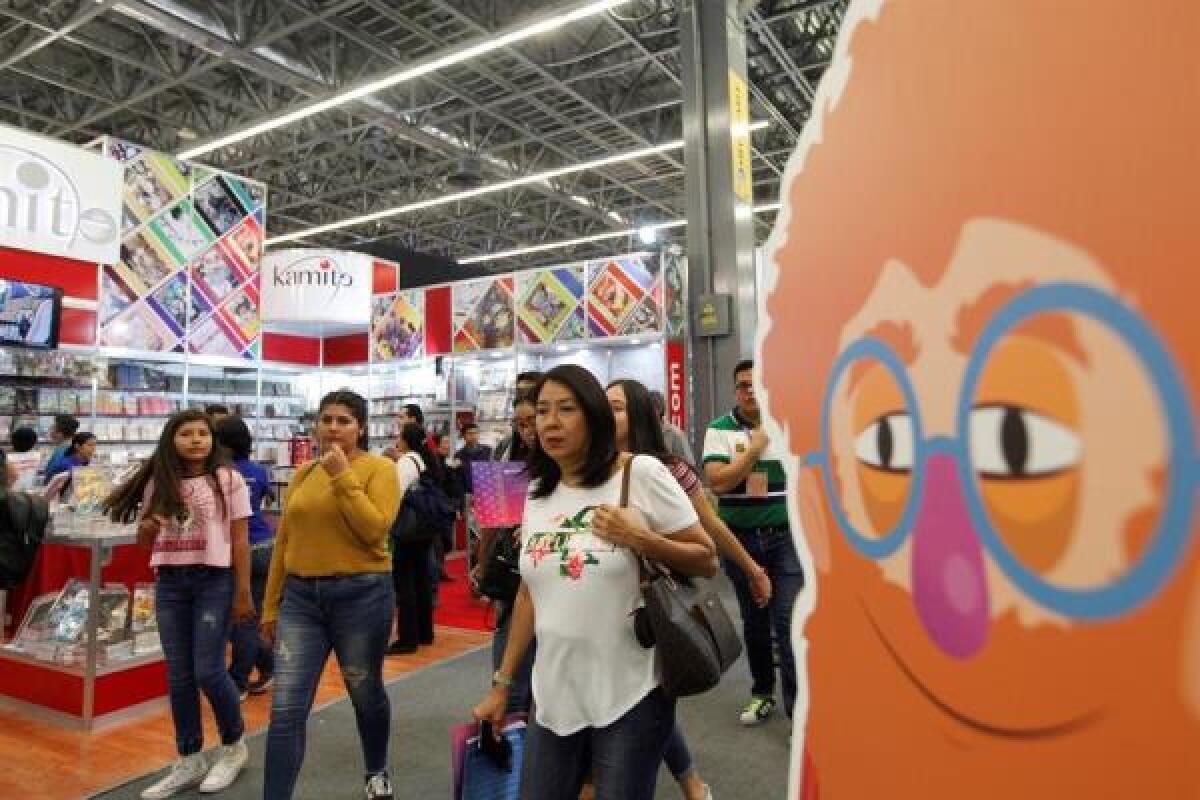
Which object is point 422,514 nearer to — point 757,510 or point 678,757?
point 757,510

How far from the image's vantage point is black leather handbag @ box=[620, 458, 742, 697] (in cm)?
164

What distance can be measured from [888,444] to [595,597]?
910 millimetres

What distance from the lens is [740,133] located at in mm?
5492

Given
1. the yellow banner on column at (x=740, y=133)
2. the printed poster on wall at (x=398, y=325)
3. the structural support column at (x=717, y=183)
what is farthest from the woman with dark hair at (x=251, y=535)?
the printed poster on wall at (x=398, y=325)

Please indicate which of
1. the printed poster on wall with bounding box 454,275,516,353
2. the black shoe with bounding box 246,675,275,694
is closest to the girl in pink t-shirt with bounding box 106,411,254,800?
the black shoe with bounding box 246,675,275,694

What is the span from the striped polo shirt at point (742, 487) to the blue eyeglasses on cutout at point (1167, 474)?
2226 millimetres

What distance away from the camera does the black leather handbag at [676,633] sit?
1641 mm

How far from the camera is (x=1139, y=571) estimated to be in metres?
0.63

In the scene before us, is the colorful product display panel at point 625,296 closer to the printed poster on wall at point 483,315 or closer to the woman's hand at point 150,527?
the printed poster on wall at point 483,315

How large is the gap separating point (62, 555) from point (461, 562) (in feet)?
15.4

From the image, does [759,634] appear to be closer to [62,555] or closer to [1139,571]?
[1139,571]

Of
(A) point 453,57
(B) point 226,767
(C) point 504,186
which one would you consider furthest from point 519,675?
(C) point 504,186

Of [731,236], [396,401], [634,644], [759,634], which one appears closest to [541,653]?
[634,644]

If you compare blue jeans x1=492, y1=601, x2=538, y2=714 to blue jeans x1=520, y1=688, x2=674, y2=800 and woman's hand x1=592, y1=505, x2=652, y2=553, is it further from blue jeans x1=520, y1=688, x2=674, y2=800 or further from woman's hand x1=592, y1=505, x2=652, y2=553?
woman's hand x1=592, y1=505, x2=652, y2=553
